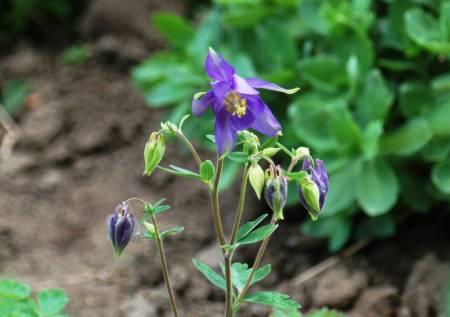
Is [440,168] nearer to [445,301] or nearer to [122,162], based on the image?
[445,301]

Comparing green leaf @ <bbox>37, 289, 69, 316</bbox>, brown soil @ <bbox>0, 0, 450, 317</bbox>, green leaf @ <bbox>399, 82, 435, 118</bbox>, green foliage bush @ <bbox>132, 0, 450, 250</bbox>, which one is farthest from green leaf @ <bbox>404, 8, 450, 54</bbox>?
green leaf @ <bbox>37, 289, 69, 316</bbox>

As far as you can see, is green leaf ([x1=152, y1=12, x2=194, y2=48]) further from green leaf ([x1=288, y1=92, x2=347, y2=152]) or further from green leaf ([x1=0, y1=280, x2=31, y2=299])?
green leaf ([x1=0, y1=280, x2=31, y2=299])

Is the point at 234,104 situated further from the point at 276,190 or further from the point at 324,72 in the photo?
the point at 324,72

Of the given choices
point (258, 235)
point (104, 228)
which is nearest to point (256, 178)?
point (258, 235)

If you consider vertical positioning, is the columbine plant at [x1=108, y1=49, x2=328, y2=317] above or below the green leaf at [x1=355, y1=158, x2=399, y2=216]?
above

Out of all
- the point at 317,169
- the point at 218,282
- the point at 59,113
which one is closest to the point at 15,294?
the point at 218,282
